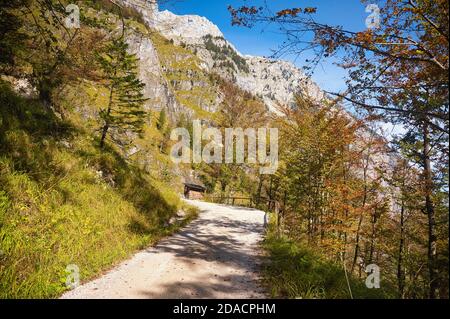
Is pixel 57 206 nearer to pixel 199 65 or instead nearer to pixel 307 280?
pixel 307 280

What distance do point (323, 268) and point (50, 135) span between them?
33.9 feet

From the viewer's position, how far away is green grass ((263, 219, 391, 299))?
17.7ft

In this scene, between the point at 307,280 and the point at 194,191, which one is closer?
the point at 307,280

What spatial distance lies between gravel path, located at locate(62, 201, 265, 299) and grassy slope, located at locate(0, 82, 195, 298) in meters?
0.53

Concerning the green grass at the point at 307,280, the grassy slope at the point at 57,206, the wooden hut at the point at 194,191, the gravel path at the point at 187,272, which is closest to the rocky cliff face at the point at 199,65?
Result: the green grass at the point at 307,280

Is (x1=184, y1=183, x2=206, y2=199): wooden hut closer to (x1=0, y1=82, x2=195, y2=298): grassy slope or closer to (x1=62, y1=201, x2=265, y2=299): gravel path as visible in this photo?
(x1=0, y1=82, x2=195, y2=298): grassy slope

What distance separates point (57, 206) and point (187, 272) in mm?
3897

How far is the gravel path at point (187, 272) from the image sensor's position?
565cm

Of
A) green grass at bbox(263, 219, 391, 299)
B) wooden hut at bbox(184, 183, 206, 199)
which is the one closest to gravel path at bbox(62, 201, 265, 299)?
green grass at bbox(263, 219, 391, 299)

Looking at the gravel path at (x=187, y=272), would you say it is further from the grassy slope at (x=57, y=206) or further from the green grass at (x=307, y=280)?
the grassy slope at (x=57, y=206)

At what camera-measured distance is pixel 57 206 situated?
7.40 metres

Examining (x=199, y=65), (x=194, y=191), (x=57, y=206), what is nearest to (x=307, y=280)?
(x=57, y=206)

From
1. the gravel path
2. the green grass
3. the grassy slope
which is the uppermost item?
the grassy slope
